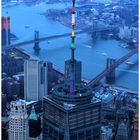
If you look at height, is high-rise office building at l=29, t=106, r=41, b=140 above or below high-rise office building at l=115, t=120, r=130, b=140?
above

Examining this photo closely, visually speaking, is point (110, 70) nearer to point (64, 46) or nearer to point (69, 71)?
point (64, 46)

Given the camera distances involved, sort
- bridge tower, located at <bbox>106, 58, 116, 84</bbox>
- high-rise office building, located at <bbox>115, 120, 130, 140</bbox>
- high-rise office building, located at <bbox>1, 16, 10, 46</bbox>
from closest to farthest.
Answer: high-rise office building, located at <bbox>115, 120, 130, 140</bbox>, bridge tower, located at <bbox>106, 58, 116, 84</bbox>, high-rise office building, located at <bbox>1, 16, 10, 46</bbox>

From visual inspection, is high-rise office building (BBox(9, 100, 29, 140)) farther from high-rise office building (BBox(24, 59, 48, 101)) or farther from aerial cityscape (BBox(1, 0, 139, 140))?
high-rise office building (BBox(24, 59, 48, 101))

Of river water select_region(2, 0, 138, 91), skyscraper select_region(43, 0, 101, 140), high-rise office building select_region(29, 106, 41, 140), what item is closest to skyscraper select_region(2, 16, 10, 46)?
river water select_region(2, 0, 138, 91)

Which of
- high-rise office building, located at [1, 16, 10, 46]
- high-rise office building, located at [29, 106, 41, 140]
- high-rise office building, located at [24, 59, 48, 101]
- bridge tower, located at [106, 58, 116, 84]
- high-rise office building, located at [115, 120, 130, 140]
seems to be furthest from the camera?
high-rise office building, located at [1, 16, 10, 46]

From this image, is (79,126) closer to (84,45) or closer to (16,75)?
(16,75)

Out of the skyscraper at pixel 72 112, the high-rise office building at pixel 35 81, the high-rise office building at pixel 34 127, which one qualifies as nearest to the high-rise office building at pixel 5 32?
the high-rise office building at pixel 35 81
